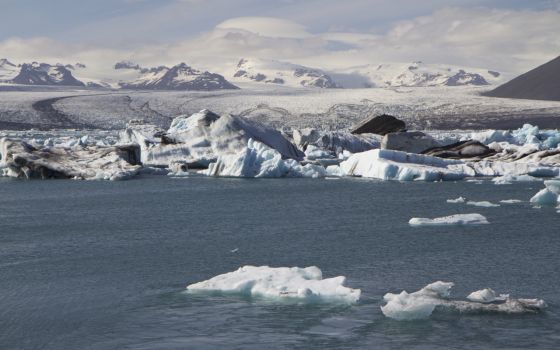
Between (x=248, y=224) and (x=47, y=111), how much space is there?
5134 cm

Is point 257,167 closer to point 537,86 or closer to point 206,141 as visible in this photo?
point 206,141

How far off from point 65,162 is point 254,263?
1521 cm

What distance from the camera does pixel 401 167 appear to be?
21812 mm

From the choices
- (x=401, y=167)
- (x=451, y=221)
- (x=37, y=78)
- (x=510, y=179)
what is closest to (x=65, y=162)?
(x=401, y=167)

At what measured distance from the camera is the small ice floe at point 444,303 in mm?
7457

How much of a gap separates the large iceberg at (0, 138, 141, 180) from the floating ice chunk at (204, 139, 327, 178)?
279 cm

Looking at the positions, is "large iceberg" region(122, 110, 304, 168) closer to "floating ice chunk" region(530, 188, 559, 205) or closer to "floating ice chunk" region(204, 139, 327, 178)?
A: "floating ice chunk" region(204, 139, 327, 178)

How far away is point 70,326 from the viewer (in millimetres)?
7527

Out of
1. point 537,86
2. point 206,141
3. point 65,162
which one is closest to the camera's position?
point 65,162

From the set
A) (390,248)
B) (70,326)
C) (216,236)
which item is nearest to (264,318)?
(70,326)

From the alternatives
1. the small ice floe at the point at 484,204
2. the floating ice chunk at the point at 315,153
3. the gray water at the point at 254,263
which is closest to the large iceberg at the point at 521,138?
the floating ice chunk at the point at 315,153

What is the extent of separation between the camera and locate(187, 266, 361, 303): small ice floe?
8117 millimetres

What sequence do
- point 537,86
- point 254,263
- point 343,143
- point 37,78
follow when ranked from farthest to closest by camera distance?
point 37,78
point 537,86
point 343,143
point 254,263

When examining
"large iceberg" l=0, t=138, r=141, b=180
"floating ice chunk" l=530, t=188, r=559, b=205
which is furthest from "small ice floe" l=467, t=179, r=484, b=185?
"large iceberg" l=0, t=138, r=141, b=180
